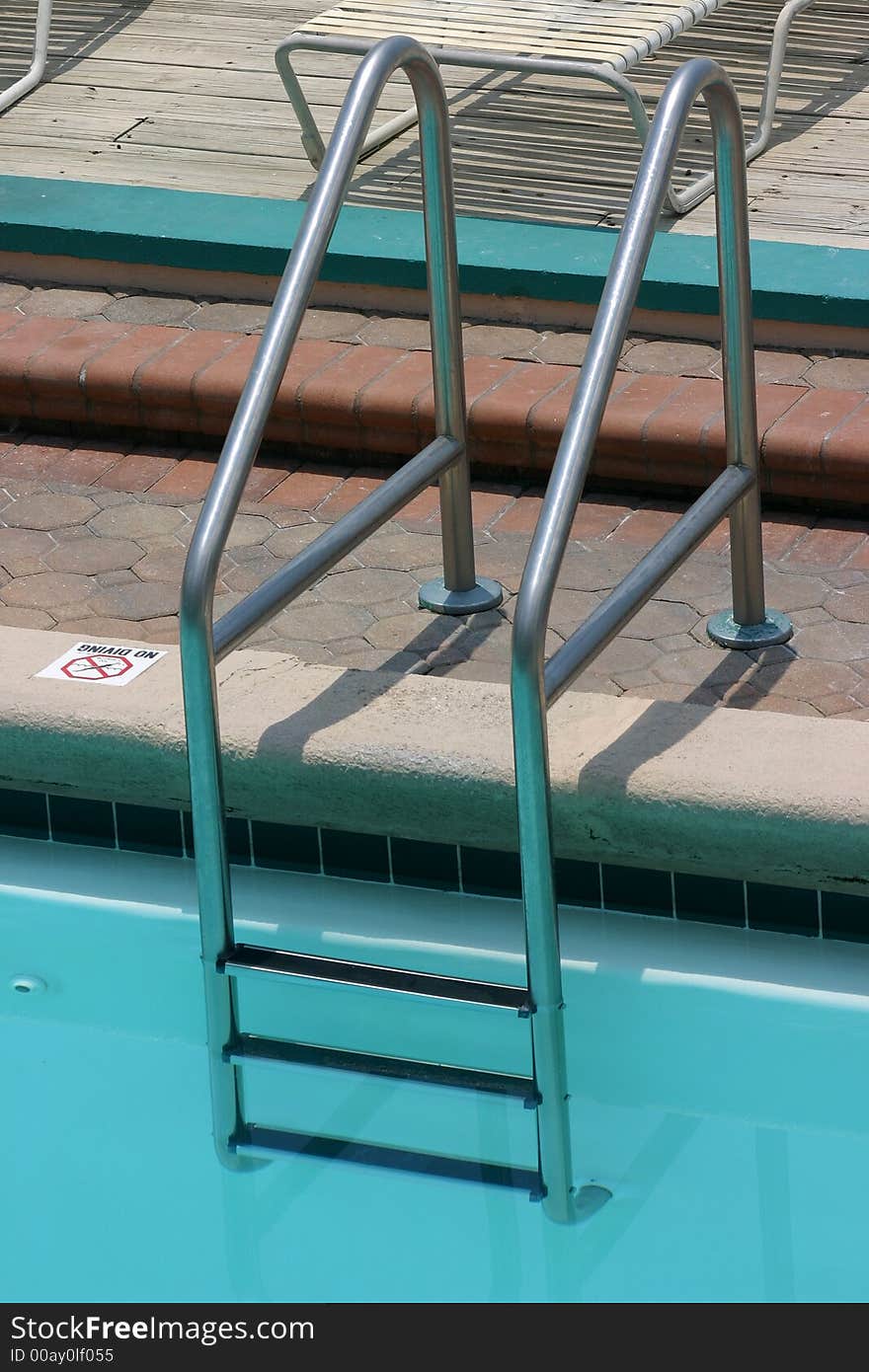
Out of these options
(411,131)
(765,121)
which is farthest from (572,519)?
(411,131)

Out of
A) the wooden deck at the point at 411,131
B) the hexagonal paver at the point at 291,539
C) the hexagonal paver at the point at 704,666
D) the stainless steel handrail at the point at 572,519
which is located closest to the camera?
the stainless steel handrail at the point at 572,519

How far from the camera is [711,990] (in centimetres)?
344

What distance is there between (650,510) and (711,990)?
1.54 metres

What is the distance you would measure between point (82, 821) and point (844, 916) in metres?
1.40

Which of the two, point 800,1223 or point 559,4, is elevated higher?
point 559,4

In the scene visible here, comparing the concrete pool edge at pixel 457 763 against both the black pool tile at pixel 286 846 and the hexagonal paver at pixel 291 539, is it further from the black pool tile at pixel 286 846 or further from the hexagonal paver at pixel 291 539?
the hexagonal paver at pixel 291 539

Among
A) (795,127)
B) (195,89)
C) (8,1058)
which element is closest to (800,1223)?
(8,1058)

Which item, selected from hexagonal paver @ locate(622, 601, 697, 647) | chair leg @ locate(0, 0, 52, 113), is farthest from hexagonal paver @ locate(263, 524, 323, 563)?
chair leg @ locate(0, 0, 52, 113)

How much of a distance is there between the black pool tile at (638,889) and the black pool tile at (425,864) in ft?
0.91

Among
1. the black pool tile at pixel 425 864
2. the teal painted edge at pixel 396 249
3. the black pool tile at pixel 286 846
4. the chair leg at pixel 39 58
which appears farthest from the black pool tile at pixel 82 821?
the chair leg at pixel 39 58

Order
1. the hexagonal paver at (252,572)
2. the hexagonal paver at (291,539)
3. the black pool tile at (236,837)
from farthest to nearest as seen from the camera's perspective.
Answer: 1. the hexagonal paver at (291,539)
2. the hexagonal paver at (252,572)
3. the black pool tile at (236,837)

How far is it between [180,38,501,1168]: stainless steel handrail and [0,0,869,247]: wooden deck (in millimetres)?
1930

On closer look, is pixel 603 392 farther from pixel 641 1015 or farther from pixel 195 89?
pixel 195 89

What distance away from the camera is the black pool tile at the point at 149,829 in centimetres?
376
